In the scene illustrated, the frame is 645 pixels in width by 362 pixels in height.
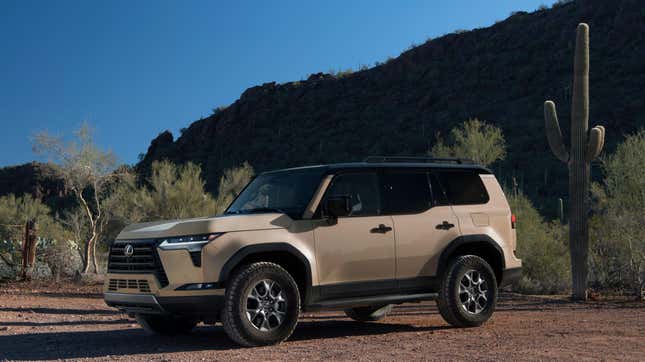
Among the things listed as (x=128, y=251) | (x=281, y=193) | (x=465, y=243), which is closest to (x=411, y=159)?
(x=465, y=243)

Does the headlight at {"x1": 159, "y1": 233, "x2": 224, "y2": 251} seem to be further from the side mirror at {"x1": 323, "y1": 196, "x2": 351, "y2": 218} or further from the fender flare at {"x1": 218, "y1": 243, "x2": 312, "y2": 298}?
the side mirror at {"x1": 323, "y1": 196, "x2": 351, "y2": 218}

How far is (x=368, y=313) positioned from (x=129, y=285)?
3852mm

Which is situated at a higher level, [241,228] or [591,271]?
[241,228]

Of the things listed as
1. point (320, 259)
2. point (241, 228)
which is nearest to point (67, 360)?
point (241, 228)

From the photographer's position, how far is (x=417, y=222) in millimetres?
10055

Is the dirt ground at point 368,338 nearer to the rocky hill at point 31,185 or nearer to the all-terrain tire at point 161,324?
the all-terrain tire at point 161,324

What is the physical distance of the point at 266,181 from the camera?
10258 millimetres

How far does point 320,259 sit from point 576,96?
983 centimetres

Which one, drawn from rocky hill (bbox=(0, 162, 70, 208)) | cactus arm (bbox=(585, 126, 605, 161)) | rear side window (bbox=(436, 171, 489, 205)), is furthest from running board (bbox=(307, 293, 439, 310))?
rocky hill (bbox=(0, 162, 70, 208))

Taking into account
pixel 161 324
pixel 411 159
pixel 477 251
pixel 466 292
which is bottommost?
pixel 161 324

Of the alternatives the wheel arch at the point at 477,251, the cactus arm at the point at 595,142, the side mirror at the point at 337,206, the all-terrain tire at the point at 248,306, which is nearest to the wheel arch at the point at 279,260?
the all-terrain tire at the point at 248,306

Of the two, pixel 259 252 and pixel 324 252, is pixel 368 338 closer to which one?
pixel 324 252

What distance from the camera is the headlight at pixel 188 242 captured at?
337 inches

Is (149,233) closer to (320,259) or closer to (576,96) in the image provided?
(320,259)
